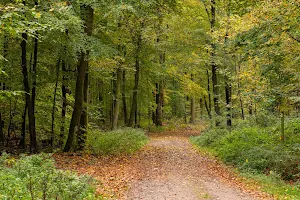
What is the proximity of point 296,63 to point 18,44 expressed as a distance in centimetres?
1145

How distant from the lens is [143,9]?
38.7 ft

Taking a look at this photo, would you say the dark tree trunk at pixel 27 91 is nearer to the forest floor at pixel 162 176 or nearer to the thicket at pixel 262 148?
the forest floor at pixel 162 176

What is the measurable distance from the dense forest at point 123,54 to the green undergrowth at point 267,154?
3.1 inches

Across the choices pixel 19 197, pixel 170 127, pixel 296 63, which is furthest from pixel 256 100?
pixel 170 127

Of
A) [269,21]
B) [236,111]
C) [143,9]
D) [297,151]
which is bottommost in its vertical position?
[297,151]

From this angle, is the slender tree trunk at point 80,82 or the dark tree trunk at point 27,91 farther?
the slender tree trunk at point 80,82

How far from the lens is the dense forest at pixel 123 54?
8836 millimetres

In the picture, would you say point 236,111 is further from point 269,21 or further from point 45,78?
point 45,78

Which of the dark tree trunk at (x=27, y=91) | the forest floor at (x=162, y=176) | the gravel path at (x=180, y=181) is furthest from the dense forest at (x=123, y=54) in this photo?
the gravel path at (x=180, y=181)

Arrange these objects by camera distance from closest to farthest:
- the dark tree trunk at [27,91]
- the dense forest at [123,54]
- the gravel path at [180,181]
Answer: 1. the gravel path at [180,181]
2. the dense forest at [123,54]
3. the dark tree trunk at [27,91]

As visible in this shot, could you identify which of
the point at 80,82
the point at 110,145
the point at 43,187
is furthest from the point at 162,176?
the point at 80,82

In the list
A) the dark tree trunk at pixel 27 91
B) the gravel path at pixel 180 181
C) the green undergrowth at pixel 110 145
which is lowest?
the gravel path at pixel 180 181

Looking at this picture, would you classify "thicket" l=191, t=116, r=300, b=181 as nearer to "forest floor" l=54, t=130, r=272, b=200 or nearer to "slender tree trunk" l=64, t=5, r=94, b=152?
"forest floor" l=54, t=130, r=272, b=200

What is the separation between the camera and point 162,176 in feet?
31.0
